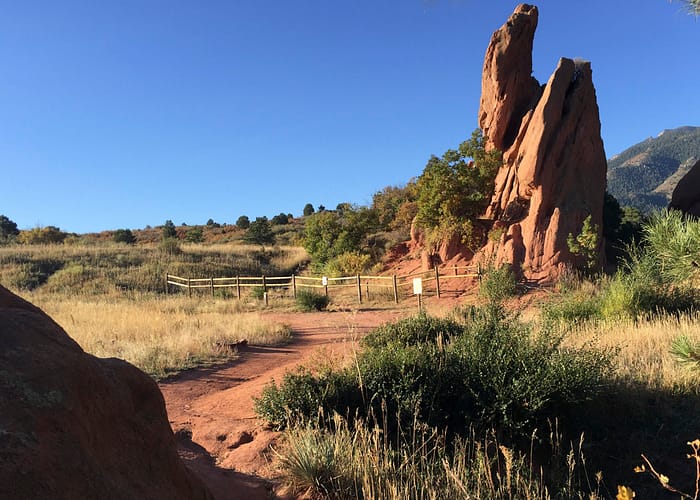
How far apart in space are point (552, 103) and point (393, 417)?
740 inches

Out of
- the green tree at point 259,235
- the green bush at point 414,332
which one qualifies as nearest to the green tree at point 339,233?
the green tree at point 259,235

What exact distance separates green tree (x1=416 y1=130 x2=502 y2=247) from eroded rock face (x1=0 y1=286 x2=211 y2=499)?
70.4 ft

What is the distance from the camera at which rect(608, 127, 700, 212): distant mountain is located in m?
118


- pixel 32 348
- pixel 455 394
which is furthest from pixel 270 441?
pixel 32 348

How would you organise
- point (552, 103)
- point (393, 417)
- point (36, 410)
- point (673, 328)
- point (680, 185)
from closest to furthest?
1. point (36, 410)
2. point (393, 417)
3. point (673, 328)
4. point (552, 103)
5. point (680, 185)

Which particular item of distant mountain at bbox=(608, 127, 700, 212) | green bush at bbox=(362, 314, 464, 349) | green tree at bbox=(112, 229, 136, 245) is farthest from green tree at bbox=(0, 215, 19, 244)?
distant mountain at bbox=(608, 127, 700, 212)

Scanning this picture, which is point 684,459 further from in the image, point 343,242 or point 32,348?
point 343,242

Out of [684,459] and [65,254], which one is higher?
[65,254]

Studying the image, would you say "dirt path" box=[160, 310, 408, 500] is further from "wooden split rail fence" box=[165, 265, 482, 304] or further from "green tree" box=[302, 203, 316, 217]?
"green tree" box=[302, 203, 316, 217]

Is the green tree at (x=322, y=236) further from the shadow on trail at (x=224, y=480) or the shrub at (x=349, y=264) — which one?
the shadow on trail at (x=224, y=480)

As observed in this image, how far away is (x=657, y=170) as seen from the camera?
472 feet

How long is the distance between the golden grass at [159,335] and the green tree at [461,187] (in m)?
12.2

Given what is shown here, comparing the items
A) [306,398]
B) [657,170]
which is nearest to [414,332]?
[306,398]

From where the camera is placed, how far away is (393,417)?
211 inches
